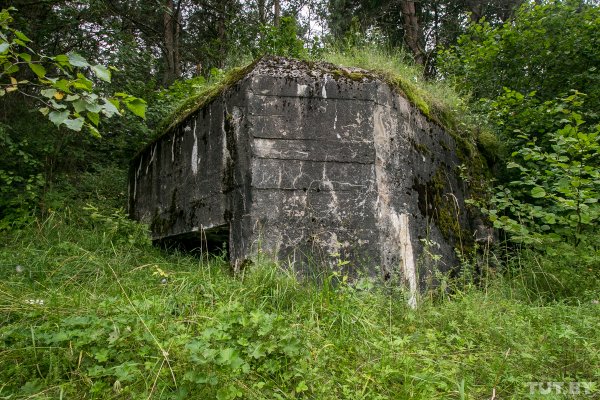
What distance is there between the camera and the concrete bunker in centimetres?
→ 337

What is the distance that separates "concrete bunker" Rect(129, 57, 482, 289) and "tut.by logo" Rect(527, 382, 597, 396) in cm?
140

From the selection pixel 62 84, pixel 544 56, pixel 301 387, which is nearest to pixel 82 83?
pixel 62 84

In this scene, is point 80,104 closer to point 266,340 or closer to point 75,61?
point 75,61

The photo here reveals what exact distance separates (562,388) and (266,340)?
4.41 feet

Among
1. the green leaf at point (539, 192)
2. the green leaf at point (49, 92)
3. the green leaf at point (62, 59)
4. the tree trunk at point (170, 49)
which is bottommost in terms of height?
the green leaf at point (539, 192)

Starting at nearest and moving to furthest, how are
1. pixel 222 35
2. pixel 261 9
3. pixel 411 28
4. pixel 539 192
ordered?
1. pixel 539 192
2. pixel 411 28
3. pixel 222 35
4. pixel 261 9

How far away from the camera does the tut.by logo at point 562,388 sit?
195 cm

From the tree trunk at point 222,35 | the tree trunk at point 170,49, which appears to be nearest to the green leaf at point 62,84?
the tree trunk at point 222,35

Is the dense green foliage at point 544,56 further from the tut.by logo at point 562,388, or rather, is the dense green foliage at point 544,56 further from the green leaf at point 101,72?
the green leaf at point 101,72

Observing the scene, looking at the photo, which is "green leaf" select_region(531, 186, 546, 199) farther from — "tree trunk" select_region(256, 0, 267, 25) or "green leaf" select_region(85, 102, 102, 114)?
"tree trunk" select_region(256, 0, 267, 25)

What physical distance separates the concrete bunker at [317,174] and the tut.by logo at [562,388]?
140 centimetres

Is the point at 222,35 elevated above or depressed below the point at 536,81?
above

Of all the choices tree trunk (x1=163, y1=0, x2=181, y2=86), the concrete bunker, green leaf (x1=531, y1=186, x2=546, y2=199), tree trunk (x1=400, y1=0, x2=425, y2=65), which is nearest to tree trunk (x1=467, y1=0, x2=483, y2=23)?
tree trunk (x1=400, y1=0, x2=425, y2=65)

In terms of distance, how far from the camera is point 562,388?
2006 millimetres
